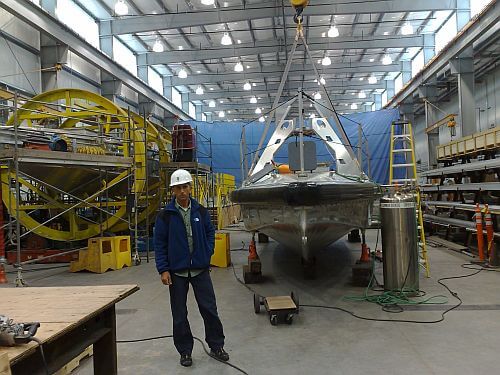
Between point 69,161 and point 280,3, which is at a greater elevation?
point 280,3

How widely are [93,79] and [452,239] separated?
1272 centimetres

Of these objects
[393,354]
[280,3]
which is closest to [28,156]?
[393,354]

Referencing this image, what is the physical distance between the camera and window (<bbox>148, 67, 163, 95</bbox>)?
19.7 m

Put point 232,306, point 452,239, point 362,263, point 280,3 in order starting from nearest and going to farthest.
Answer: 1. point 232,306
2. point 362,263
3. point 452,239
4. point 280,3

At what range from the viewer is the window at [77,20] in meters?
11.9

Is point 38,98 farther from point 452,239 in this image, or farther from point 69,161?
point 452,239

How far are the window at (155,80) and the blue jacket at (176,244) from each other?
17.4 m

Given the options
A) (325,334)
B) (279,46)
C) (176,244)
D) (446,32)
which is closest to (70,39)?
(279,46)

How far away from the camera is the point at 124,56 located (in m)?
16.6

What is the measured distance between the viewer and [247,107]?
2670 cm

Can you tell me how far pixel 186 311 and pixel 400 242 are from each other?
9.37 feet

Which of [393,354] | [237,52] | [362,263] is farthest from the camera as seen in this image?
[237,52]

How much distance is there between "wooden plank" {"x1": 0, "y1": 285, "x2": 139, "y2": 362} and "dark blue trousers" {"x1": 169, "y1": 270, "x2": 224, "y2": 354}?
2.64 feet

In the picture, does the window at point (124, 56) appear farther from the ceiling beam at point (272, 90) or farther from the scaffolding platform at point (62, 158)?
the scaffolding platform at point (62, 158)
